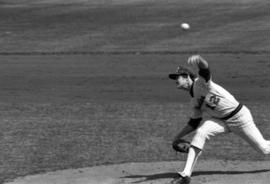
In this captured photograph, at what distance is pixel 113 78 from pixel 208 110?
941 cm

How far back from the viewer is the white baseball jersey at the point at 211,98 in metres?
8.81

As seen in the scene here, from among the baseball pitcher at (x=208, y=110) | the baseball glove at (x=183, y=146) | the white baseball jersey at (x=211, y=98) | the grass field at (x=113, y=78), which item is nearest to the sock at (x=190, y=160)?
the baseball pitcher at (x=208, y=110)

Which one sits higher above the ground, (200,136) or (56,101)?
(200,136)

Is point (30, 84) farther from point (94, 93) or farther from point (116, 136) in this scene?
point (116, 136)

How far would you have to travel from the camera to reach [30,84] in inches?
704

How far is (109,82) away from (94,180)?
27.8 ft

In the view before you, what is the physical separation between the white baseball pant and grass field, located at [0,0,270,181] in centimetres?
188

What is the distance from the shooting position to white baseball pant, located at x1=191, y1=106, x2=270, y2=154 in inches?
345

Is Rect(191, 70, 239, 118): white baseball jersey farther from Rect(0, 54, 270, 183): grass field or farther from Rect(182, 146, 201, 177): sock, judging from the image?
Rect(0, 54, 270, 183): grass field

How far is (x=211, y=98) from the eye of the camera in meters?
8.82

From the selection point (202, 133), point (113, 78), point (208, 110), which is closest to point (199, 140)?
point (202, 133)

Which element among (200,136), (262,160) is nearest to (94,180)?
(200,136)

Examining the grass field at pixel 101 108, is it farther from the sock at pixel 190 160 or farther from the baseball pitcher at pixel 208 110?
the sock at pixel 190 160

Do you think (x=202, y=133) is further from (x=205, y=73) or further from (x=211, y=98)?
(x=205, y=73)
